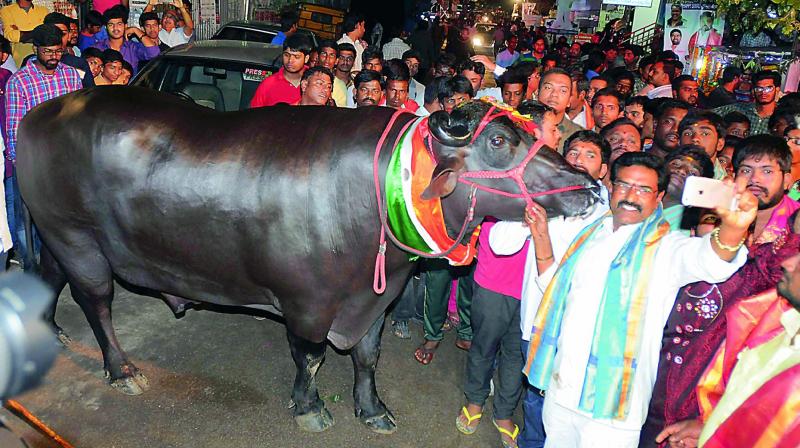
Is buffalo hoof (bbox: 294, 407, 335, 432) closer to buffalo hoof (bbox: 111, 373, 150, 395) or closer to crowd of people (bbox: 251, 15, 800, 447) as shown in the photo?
crowd of people (bbox: 251, 15, 800, 447)

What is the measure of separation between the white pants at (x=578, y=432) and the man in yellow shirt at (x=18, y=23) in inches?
337

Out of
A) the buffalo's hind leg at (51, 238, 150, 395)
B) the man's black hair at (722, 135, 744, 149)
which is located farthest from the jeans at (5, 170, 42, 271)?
the man's black hair at (722, 135, 744, 149)

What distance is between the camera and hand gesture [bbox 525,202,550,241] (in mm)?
2910

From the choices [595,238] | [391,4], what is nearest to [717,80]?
[595,238]

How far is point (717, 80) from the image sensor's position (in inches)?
391

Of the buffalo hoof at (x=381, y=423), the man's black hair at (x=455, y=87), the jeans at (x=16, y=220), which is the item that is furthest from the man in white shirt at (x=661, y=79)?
the jeans at (x=16, y=220)

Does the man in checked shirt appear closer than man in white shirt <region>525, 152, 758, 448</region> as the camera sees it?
No

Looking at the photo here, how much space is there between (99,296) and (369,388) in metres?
1.85

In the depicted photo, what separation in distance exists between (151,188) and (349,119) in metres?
1.19

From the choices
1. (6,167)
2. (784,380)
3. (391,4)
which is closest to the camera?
(784,380)

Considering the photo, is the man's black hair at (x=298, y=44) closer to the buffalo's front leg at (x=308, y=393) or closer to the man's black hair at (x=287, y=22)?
the buffalo's front leg at (x=308, y=393)

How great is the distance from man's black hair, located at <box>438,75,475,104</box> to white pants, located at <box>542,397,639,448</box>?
9.52ft

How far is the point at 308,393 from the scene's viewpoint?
3828mm

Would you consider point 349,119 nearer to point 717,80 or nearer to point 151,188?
point 151,188
